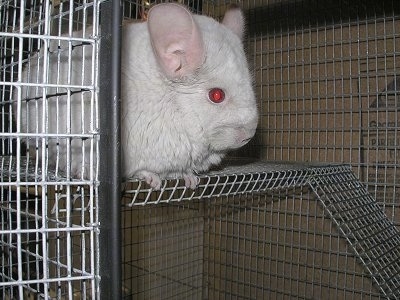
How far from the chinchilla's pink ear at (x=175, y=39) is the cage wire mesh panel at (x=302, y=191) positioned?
467 millimetres

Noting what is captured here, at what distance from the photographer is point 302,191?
1.85m

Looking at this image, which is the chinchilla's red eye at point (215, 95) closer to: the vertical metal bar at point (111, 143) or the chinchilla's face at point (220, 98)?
the chinchilla's face at point (220, 98)

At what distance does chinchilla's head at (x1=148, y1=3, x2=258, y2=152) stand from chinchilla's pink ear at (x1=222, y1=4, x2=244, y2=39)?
24 centimetres

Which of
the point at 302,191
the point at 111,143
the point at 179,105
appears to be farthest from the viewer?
the point at 302,191

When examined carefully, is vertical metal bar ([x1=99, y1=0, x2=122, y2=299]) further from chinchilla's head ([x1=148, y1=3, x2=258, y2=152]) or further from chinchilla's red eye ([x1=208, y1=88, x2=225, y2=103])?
chinchilla's red eye ([x1=208, y1=88, x2=225, y2=103])

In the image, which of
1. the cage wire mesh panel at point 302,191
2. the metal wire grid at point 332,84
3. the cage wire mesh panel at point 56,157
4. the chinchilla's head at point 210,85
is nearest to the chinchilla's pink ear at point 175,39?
the chinchilla's head at point 210,85

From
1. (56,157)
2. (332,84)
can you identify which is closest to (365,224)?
(332,84)

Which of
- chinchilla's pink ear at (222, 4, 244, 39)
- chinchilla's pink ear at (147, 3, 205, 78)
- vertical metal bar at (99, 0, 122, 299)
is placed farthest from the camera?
chinchilla's pink ear at (222, 4, 244, 39)

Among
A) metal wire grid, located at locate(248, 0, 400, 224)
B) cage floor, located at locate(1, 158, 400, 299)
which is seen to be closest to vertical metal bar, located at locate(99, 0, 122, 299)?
cage floor, located at locate(1, 158, 400, 299)

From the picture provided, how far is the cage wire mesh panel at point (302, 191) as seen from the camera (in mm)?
1528

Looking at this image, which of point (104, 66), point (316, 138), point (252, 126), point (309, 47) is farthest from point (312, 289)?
point (104, 66)

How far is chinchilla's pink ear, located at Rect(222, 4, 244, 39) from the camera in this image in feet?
4.70

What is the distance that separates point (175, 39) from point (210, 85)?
0.62 feet

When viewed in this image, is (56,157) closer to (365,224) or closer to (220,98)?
(220,98)
